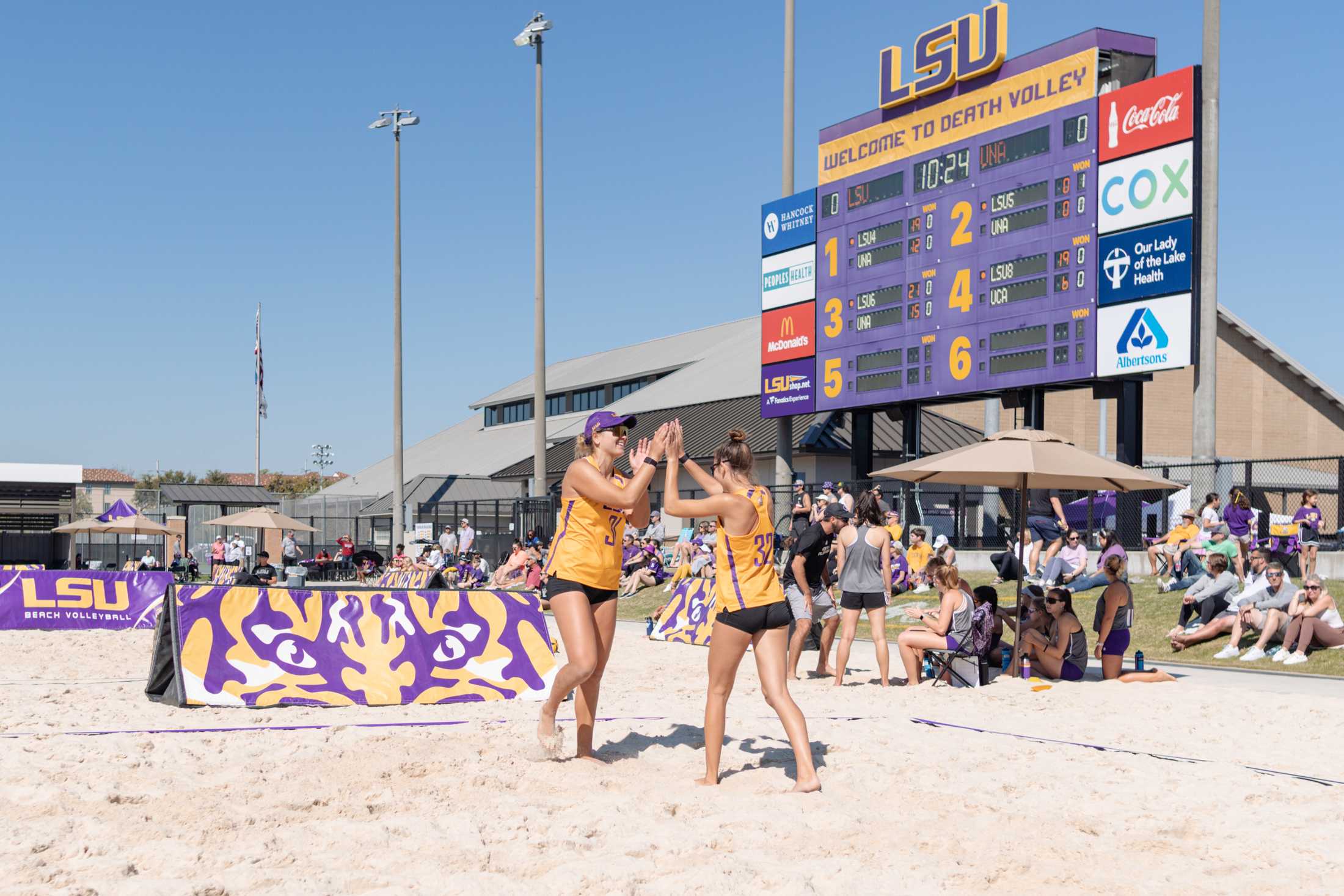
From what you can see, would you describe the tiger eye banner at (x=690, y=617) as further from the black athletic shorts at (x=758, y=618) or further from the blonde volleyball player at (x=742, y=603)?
the black athletic shorts at (x=758, y=618)

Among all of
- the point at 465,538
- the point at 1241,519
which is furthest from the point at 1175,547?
the point at 465,538

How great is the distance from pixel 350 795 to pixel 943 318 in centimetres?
1694

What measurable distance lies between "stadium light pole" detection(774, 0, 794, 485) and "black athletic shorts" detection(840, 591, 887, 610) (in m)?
14.8

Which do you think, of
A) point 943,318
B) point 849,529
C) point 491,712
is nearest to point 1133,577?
point 943,318

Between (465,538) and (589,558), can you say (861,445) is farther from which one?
(589,558)

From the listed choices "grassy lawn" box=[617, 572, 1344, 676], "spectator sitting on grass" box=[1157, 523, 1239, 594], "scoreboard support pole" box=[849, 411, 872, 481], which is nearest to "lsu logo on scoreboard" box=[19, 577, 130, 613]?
"grassy lawn" box=[617, 572, 1344, 676]

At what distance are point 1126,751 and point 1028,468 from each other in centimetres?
342

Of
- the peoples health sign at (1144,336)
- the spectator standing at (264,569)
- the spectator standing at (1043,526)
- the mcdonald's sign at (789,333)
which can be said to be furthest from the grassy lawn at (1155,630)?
the spectator standing at (264,569)

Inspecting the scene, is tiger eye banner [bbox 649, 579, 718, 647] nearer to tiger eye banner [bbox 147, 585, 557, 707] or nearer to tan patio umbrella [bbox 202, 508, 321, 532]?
tiger eye banner [bbox 147, 585, 557, 707]

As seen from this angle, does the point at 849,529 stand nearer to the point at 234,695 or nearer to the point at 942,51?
the point at 234,695

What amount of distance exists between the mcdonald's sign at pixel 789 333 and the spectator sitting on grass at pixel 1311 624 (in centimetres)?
1253

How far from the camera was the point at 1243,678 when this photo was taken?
37.7ft

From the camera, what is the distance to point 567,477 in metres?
6.50

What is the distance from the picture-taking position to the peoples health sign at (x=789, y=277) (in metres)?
24.0
